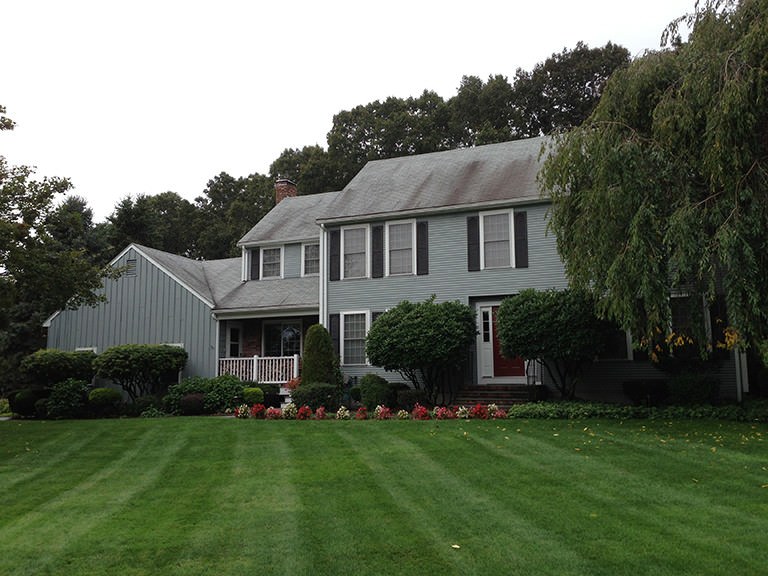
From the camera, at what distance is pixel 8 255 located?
38.5ft

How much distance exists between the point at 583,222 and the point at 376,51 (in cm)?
544

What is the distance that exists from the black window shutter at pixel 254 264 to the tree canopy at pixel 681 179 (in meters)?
12.0

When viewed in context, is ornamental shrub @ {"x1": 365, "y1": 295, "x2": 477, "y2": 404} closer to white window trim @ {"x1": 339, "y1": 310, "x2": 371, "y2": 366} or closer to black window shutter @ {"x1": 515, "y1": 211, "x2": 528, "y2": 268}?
black window shutter @ {"x1": 515, "y1": 211, "x2": 528, "y2": 268}

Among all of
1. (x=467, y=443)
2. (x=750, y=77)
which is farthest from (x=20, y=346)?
(x=750, y=77)

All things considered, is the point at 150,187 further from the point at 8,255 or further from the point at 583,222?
the point at 583,222

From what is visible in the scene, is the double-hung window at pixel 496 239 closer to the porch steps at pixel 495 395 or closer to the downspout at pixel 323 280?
the porch steps at pixel 495 395

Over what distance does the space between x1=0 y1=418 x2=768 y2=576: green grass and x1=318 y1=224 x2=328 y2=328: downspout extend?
23.6 ft

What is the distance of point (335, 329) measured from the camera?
17812mm

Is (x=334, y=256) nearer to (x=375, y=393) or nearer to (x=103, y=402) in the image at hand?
(x=375, y=393)

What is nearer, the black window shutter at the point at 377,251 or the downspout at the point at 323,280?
the black window shutter at the point at 377,251

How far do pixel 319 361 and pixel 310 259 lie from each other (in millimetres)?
5170

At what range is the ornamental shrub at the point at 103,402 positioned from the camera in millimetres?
16594

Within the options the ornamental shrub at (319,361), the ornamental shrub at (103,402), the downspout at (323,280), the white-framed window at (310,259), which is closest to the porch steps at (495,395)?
the ornamental shrub at (319,361)

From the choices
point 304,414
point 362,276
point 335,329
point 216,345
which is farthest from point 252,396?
point 362,276
